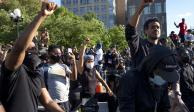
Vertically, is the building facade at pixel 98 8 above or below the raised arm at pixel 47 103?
below

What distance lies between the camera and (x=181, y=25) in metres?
18.3

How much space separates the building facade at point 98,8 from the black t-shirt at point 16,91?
147729 mm

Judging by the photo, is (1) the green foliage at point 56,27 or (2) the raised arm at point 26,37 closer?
(2) the raised arm at point 26,37

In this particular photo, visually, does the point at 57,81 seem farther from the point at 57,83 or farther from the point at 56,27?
the point at 56,27

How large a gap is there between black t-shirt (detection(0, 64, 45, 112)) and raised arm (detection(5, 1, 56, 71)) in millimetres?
121

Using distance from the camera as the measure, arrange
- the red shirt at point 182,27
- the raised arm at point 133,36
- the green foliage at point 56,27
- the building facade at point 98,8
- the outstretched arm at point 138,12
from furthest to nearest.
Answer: the building facade at point 98,8 → the green foliage at point 56,27 → the red shirt at point 182,27 → the raised arm at point 133,36 → the outstretched arm at point 138,12

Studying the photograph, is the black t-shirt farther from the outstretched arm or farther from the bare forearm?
the outstretched arm

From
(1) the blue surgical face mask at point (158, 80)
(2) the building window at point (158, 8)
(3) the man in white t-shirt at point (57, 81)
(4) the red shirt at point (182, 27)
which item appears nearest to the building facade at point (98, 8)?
(2) the building window at point (158, 8)

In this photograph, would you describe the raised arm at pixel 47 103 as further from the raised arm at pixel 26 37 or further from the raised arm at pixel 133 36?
the raised arm at pixel 133 36

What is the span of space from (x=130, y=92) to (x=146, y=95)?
135 mm

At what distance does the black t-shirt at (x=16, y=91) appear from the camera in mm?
4254

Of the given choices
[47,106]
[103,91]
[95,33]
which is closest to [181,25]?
[103,91]

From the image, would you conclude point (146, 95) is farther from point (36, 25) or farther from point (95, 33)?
point (95, 33)

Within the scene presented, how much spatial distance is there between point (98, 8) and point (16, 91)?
517ft
